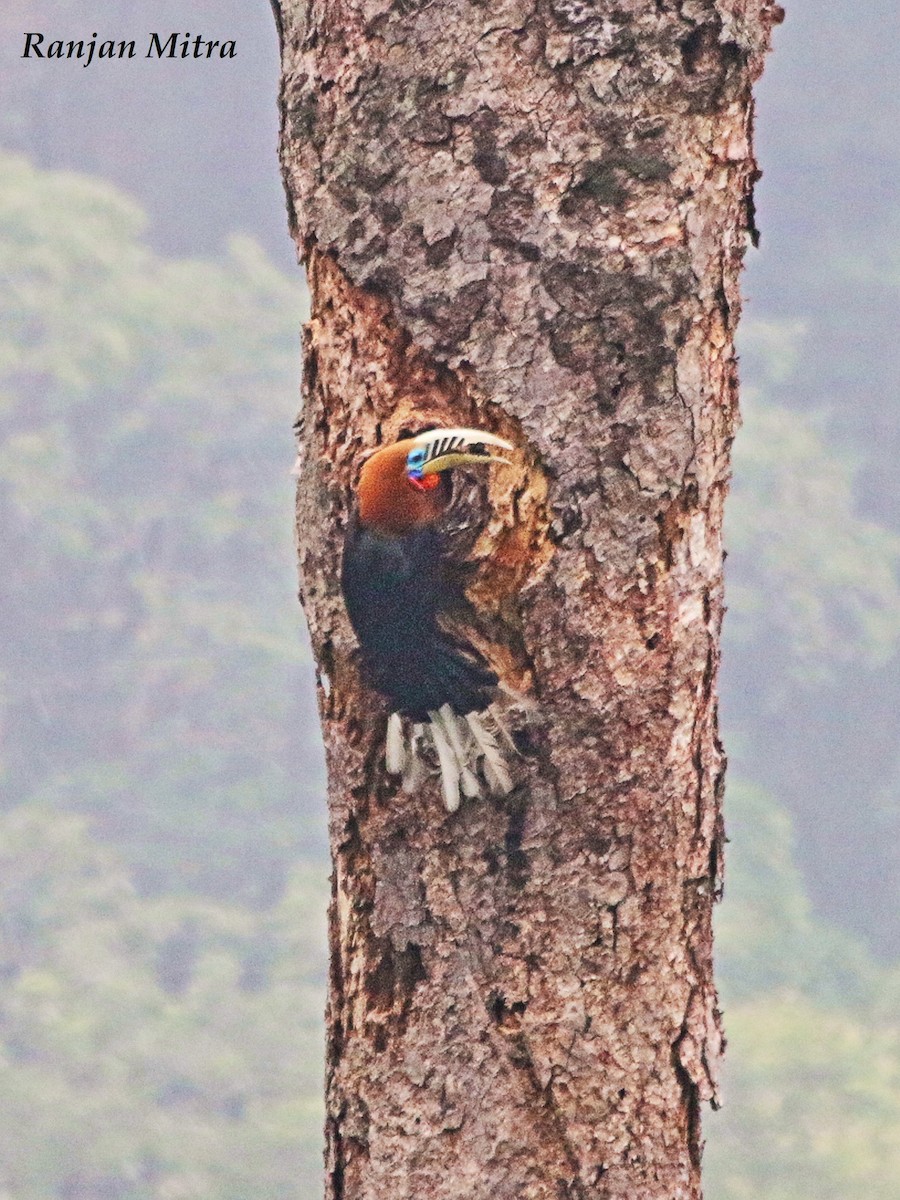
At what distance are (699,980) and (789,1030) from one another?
11.3m

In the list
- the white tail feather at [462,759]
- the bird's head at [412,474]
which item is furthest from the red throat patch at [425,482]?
the white tail feather at [462,759]

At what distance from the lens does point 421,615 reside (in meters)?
1.92

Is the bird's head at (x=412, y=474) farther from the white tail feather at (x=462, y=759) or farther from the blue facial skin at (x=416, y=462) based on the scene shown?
the white tail feather at (x=462, y=759)

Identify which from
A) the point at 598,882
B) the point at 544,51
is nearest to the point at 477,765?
the point at 598,882

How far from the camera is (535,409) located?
1896mm

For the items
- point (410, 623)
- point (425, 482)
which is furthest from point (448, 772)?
point (425, 482)

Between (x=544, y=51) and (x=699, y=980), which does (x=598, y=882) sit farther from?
(x=544, y=51)

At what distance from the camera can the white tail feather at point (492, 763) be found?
188 cm

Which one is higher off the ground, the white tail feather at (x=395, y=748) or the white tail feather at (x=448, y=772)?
the white tail feather at (x=395, y=748)

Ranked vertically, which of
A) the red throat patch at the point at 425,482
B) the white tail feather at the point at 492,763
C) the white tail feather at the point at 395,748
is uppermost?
the red throat patch at the point at 425,482

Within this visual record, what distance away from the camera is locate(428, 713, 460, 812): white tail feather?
1890 mm

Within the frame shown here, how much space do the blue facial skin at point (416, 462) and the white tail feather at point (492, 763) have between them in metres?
0.26

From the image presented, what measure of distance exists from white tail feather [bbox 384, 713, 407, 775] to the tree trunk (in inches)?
1.7

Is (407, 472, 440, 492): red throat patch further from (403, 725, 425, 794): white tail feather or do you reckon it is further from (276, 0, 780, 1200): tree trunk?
(403, 725, 425, 794): white tail feather
